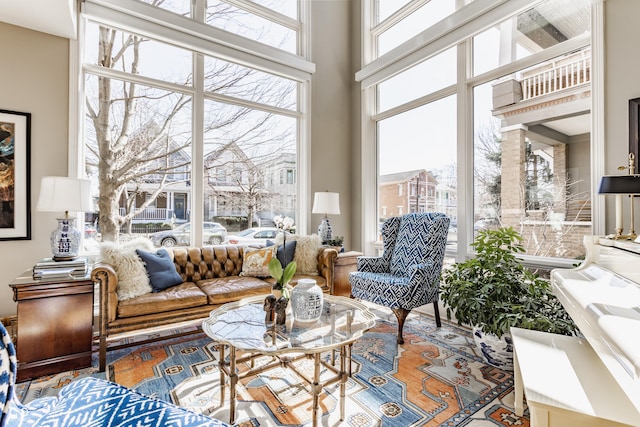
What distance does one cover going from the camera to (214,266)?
3311mm

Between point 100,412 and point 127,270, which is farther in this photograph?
point 127,270

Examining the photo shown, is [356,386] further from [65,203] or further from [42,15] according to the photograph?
[42,15]

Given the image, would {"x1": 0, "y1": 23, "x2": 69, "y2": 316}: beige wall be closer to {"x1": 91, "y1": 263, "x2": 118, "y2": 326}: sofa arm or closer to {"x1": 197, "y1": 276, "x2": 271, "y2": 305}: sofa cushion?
{"x1": 91, "y1": 263, "x2": 118, "y2": 326}: sofa arm

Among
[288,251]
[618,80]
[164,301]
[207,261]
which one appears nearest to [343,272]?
[288,251]

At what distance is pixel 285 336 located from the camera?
5.63 feet

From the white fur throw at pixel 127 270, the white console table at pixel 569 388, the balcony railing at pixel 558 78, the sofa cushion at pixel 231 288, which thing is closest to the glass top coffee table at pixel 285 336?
the sofa cushion at pixel 231 288

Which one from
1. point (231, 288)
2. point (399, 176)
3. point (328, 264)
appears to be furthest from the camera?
point (399, 176)

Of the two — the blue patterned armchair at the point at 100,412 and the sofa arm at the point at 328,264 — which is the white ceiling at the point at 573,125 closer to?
the sofa arm at the point at 328,264

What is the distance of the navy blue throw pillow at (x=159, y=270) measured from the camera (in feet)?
8.82

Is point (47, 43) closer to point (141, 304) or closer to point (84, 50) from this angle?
point (84, 50)

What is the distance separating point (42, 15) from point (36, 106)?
743 mm

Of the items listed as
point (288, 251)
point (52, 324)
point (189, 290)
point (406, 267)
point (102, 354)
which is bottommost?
point (102, 354)

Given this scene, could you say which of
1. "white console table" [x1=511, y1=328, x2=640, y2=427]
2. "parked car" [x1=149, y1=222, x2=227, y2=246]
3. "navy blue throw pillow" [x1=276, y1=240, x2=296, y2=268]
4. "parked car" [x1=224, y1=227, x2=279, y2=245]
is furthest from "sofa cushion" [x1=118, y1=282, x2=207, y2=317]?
"white console table" [x1=511, y1=328, x2=640, y2=427]

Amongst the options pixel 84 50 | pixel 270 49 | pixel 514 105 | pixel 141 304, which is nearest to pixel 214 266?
pixel 141 304
